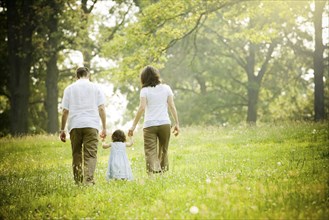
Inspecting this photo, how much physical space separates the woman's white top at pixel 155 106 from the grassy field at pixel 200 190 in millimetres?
1046

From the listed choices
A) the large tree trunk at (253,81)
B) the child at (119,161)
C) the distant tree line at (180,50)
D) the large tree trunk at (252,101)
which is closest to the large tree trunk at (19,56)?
the distant tree line at (180,50)

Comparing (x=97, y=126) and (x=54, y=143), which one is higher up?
(x=97, y=126)

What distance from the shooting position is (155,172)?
26.1 feet

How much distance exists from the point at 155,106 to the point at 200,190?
2160 mm

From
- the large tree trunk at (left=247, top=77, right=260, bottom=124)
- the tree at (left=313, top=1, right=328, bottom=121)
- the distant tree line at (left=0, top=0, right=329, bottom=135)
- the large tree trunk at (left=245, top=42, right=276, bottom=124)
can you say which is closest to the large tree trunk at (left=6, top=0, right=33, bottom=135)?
the distant tree line at (left=0, top=0, right=329, bottom=135)

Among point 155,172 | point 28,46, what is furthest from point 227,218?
point 28,46

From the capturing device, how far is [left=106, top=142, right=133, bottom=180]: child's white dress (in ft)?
27.4

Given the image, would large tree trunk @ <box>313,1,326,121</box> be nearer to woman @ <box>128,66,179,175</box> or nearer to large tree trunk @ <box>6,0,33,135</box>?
large tree trunk @ <box>6,0,33,135</box>

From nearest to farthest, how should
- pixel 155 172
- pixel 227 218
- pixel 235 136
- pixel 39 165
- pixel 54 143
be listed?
pixel 227 218 < pixel 155 172 < pixel 39 165 < pixel 235 136 < pixel 54 143

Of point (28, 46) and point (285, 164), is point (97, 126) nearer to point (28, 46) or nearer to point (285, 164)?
point (285, 164)

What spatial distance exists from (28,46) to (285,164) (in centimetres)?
2157

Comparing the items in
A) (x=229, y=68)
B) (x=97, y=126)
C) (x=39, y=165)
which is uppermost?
(x=229, y=68)

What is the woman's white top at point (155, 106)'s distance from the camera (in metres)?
7.95

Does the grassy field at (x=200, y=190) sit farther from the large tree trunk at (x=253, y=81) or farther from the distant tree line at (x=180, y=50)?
the large tree trunk at (x=253, y=81)
